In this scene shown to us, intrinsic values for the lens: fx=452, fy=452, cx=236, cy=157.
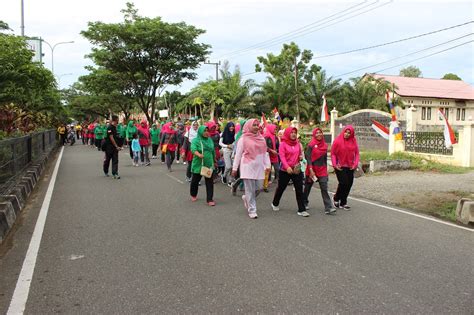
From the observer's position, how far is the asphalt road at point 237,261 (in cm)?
389

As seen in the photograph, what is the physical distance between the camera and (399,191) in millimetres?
10195

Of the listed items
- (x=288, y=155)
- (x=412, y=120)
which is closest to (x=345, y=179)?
(x=288, y=155)

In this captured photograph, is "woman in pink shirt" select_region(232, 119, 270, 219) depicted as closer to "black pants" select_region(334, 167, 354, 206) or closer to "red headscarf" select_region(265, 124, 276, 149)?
"black pants" select_region(334, 167, 354, 206)

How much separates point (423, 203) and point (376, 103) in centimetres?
2710

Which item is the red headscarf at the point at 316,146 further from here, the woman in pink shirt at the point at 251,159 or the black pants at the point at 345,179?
the woman in pink shirt at the point at 251,159

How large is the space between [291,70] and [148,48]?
14433mm

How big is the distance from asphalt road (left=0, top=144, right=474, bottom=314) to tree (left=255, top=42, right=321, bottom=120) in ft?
93.7

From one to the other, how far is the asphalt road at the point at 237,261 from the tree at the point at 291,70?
28552 millimetres

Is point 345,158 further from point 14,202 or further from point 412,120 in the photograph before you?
point 412,120

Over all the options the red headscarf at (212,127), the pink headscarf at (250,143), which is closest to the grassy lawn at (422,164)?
the red headscarf at (212,127)

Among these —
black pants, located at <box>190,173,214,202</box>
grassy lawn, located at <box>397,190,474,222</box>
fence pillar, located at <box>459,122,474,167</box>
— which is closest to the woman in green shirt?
black pants, located at <box>190,173,214,202</box>

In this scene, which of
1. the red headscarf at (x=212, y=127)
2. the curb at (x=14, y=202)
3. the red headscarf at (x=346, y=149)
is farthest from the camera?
the red headscarf at (x=212, y=127)

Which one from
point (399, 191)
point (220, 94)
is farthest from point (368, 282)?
point (220, 94)

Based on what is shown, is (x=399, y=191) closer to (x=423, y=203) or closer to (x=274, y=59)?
(x=423, y=203)
